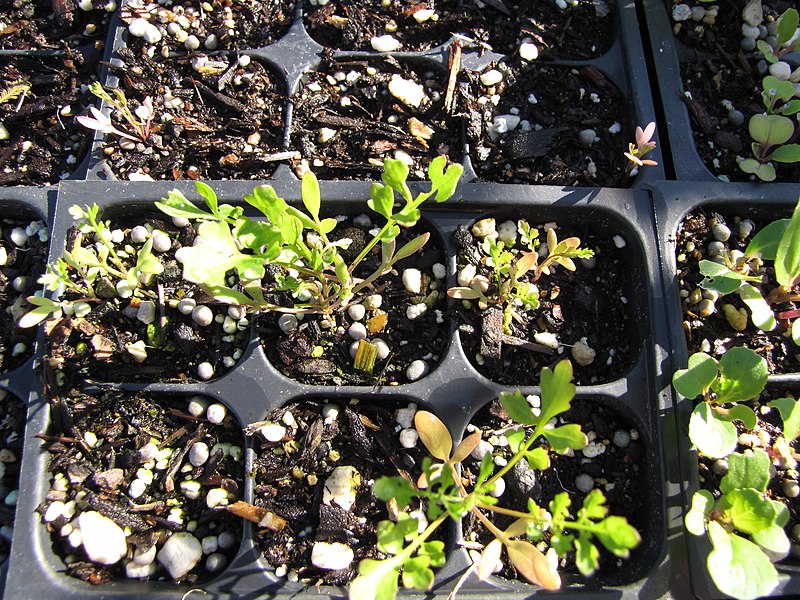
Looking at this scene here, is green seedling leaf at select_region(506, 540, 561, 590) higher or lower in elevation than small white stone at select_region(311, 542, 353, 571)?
higher

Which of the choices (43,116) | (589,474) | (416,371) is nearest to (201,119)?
(43,116)

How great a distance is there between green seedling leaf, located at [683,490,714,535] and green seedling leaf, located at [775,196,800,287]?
1.33 ft

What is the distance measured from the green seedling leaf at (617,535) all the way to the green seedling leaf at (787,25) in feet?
3.70

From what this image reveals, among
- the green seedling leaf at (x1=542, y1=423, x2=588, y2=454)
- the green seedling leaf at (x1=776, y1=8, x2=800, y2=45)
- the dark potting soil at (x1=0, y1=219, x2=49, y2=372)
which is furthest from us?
the green seedling leaf at (x1=776, y1=8, x2=800, y2=45)

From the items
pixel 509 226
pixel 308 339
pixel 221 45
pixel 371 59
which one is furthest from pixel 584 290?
pixel 221 45

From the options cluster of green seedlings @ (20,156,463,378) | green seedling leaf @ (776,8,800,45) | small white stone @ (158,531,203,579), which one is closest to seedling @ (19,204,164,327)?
cluster of green seedlings @ (20,156,463,378)

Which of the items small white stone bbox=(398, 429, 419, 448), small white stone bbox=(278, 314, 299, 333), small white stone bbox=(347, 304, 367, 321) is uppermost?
small white stone bbox=(347, 304, 367, 321)

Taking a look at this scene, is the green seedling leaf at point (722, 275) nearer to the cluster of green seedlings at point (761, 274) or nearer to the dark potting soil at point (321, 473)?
the cluster of green seedlings at point (761, 274)

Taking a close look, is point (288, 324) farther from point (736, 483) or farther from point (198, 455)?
point (736, 483)

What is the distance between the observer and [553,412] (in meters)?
0.80

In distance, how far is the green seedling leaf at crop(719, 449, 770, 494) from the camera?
2.90ft

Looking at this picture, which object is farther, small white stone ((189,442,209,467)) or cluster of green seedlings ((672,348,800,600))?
small white stone ((189,442,209,467))

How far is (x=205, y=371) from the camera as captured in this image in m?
1.04

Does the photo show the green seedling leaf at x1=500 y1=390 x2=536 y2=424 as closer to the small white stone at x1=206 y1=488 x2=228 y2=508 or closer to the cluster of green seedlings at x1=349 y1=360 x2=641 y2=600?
the cluster of green seedlings at x1=349 y1=360 x2=641 y2=600
